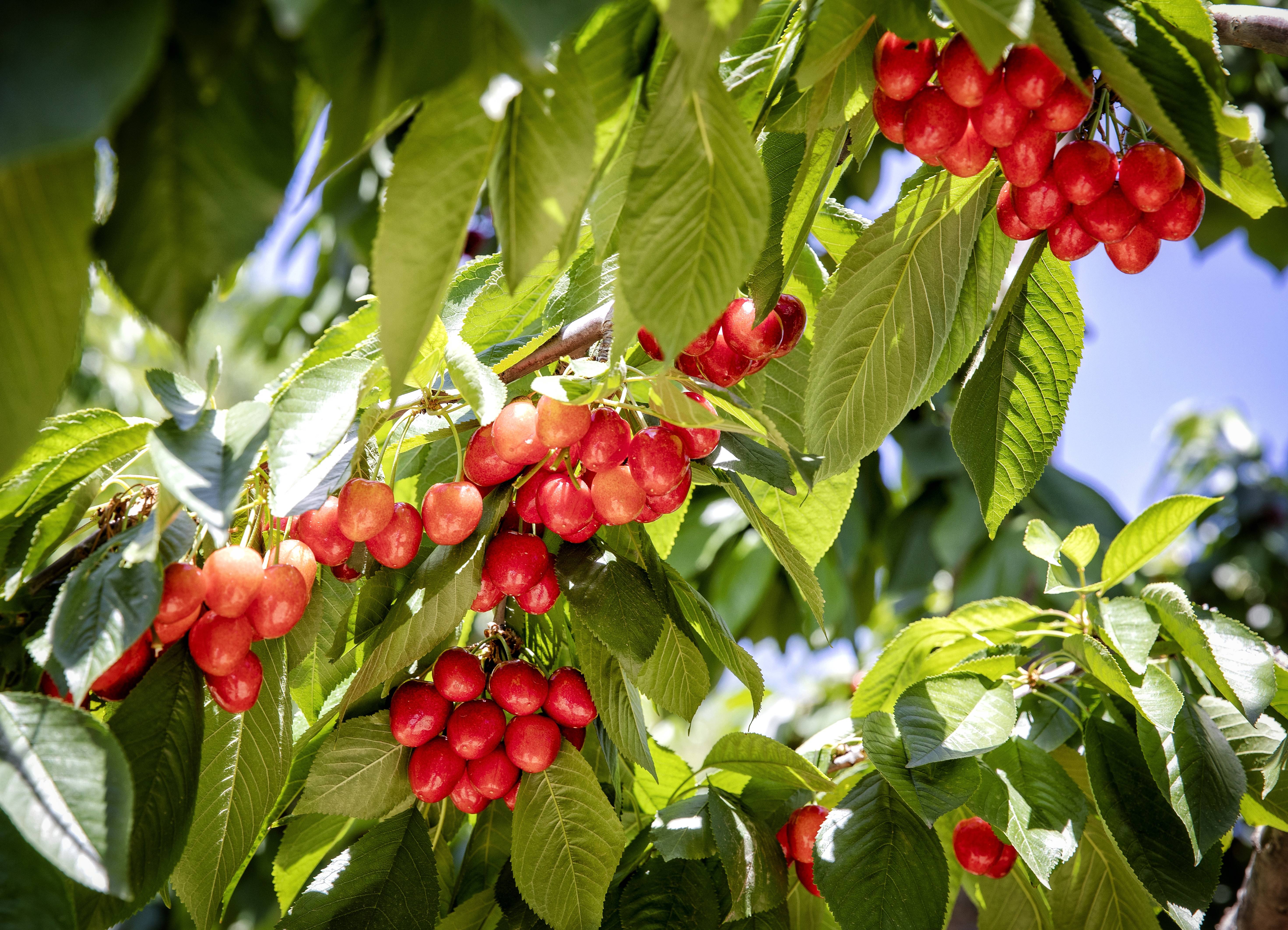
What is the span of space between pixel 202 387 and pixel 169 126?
0.33 metres

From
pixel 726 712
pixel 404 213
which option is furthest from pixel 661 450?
pixel 726 712

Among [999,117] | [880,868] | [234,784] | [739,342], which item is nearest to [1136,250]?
[999,117]

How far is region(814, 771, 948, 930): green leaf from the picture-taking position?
2.21 ft

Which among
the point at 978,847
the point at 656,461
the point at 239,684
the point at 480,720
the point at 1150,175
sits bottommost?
the point at 978,847

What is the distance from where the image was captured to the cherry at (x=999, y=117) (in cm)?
50

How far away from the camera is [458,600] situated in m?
0.61

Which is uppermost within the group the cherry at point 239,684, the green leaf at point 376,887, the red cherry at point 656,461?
the red cherry at point 656,461

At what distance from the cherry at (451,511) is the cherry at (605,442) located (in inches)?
2.9

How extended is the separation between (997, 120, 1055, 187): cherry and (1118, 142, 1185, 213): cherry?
0.04 m

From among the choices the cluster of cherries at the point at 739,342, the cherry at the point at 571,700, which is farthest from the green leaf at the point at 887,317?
the cherry at the point at 571,700

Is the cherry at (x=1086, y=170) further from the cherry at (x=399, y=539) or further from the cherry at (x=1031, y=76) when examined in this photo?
the cherry at (x=399, y=539)

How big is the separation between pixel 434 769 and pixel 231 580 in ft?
0.76

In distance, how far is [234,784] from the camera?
2.04 feet

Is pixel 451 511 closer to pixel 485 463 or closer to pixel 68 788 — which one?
pixel 485 463
